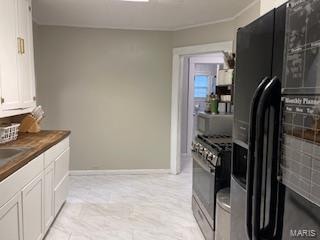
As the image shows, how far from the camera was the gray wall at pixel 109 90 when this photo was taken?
4.63m

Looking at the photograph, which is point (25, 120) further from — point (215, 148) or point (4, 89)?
point (215, 148)

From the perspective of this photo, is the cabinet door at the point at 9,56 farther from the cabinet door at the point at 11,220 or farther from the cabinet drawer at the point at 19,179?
the cabinet door at the point at 11,220

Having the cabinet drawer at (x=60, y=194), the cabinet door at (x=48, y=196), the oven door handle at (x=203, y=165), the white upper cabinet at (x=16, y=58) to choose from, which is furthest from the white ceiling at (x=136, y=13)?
the cabinet drawer at (x=60, y=194)

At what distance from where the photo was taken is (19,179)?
2018mm

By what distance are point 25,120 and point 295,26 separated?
10.4 ft

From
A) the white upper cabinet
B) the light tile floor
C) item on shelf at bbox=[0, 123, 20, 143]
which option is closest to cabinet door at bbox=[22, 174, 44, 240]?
the light tile floor

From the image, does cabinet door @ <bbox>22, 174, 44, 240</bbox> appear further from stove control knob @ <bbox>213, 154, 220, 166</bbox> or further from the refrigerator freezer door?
the refrigerator freezer door

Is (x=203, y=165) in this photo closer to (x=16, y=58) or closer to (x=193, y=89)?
(x=16, y=58)

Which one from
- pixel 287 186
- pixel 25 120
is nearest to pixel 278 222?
pixel 287 186

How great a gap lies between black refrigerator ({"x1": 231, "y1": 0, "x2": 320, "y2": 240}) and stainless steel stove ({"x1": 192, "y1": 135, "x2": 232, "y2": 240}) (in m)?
1.31

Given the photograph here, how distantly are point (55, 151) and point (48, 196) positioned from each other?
0.46 metres

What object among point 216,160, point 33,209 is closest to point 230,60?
point 216,160

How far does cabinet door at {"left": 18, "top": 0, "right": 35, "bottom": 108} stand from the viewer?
2.91 meters

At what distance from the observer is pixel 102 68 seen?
4.73 meters
